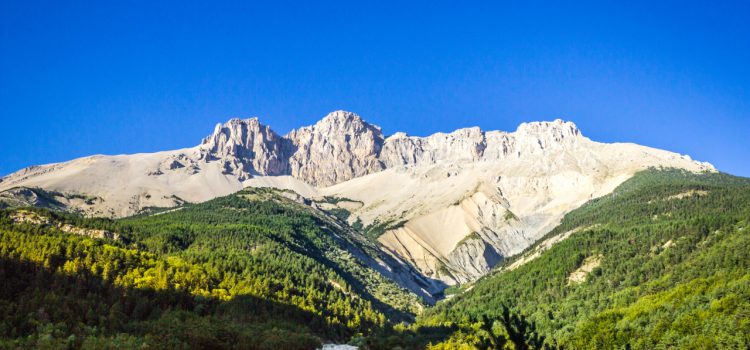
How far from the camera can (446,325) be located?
181 metres

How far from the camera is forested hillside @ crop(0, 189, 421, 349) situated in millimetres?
101000

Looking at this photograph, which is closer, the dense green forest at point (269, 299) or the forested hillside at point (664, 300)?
the dense green forest at point (269, 299)

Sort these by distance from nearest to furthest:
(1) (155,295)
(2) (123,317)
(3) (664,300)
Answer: (2) (123,317) → (1) (155,295) → (3) (664,300)

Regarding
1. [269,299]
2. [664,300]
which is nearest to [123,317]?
[269,299]

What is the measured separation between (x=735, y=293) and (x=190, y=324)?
113 metres

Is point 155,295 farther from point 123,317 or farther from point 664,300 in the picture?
point 664,300

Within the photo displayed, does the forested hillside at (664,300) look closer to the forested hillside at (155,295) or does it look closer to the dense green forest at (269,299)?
the dense green forest at (269,299)

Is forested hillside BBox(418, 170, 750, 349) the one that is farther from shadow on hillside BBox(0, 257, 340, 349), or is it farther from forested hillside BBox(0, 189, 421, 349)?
shadow on hillside BBox(0, 257, 340, 349)

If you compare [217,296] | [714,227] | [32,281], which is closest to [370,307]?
[217,296]

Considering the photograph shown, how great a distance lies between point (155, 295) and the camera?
130750 millimetres

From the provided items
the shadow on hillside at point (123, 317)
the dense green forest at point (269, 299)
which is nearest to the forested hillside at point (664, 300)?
the dense green forest at point (269, 299)

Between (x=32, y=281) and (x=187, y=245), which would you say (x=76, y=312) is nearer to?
(x=32, y=281)

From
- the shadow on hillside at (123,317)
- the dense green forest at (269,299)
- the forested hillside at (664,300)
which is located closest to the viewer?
the shadow on hillside at (123,317)

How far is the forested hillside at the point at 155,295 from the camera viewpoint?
101000mm
